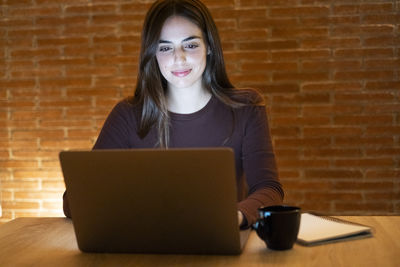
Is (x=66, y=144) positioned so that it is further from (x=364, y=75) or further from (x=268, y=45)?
(x=364, y=75)

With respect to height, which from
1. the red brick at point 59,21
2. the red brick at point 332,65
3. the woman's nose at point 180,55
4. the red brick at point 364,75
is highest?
the red brick at point 59,21

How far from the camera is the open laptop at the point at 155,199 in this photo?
931 millimetres

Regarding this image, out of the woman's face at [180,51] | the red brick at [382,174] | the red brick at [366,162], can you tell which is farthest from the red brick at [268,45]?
the woman's face at [180,51]

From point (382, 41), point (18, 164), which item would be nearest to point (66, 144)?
point (18, 164)

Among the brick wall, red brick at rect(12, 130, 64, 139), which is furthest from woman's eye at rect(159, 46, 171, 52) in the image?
red brick at rect(12, 130, 64, 139)

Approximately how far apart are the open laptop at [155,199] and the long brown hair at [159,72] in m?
0.73

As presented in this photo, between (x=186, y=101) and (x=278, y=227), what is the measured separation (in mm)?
861

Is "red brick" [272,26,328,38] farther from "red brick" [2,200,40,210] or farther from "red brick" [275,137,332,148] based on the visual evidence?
"red brick" [2,200,40,210]

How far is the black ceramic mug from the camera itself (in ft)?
3.33

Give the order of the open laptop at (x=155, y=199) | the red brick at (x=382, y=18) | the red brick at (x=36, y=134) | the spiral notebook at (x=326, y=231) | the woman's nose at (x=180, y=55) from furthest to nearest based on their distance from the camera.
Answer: the red brick at (x=36, y=134) < the red brick at (x=382, y=18) < the woman's nose at (x=180, y=55) < the spiral notebook at (x=326, y=231) < the open laptop at (x=155, y=199)

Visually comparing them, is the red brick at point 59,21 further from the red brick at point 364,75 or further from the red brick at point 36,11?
the red brick at point 364,75

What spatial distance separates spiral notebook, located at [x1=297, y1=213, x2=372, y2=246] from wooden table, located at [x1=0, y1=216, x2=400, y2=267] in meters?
0.02

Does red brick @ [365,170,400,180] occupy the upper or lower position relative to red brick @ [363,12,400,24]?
lower

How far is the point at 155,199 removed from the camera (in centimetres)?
96
